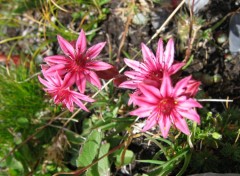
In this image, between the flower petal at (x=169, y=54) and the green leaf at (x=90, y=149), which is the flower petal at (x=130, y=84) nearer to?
the flower petal at (x=169, y=54)

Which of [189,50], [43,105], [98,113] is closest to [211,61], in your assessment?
[189,50]

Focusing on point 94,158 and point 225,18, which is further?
point 225,18

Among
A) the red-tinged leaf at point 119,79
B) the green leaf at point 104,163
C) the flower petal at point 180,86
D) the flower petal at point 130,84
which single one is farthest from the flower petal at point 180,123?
the green leaf at point 104,163

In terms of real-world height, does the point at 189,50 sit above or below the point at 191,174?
above

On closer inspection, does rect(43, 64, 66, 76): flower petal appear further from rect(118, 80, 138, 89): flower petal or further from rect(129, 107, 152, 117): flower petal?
rect(129, 107, 152, 117): flower petal

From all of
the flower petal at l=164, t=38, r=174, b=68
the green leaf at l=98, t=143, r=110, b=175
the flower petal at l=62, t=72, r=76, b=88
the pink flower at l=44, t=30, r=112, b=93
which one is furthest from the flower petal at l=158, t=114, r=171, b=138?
the green leaf at l=98, t=143, r=110, b=175

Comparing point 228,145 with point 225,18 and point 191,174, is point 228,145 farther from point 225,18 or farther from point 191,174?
point 225,18
